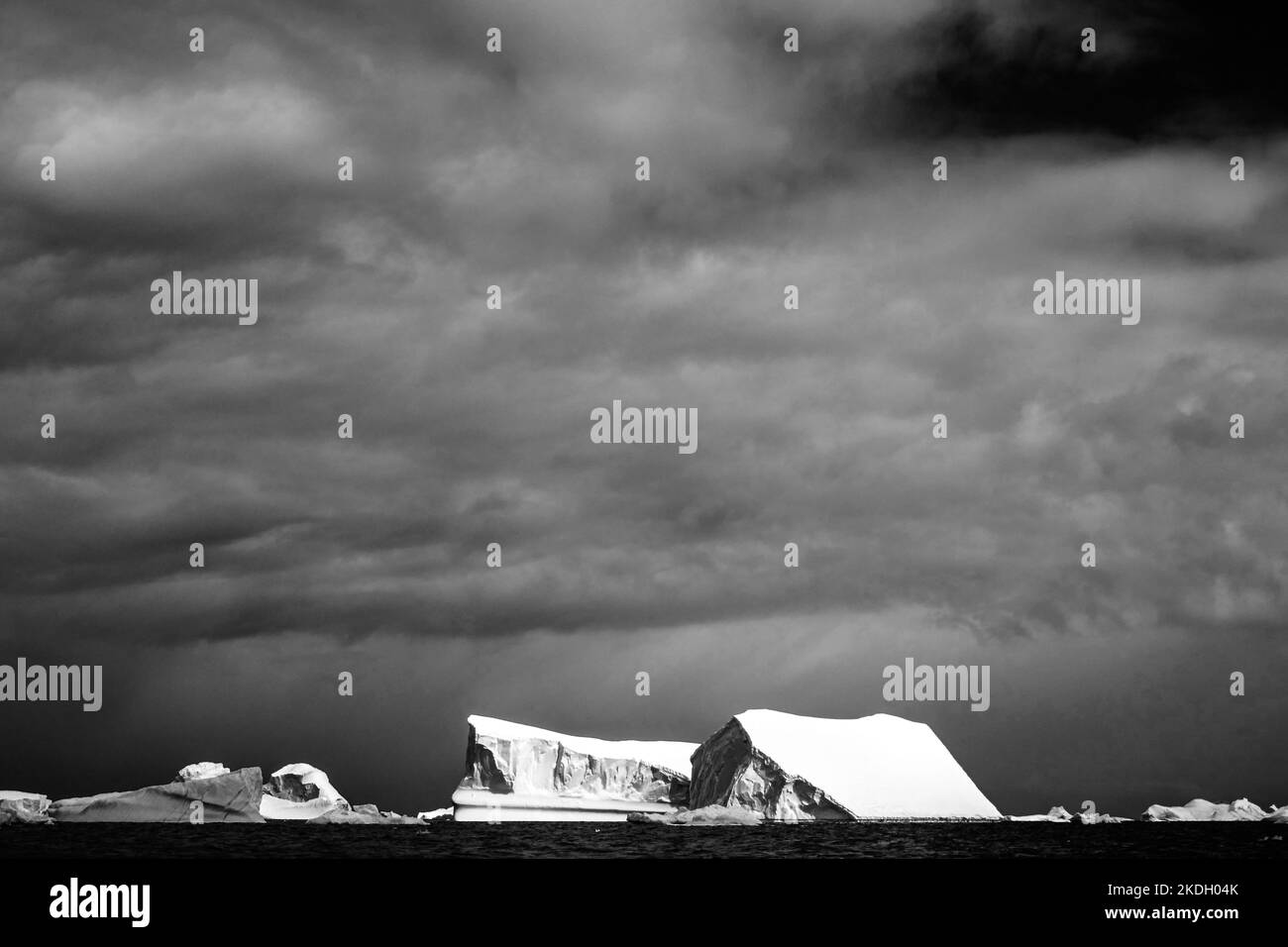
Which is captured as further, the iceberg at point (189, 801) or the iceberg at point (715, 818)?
the iceberg at point (715, 818)

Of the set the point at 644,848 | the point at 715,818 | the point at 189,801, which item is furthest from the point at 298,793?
the point at 644,848

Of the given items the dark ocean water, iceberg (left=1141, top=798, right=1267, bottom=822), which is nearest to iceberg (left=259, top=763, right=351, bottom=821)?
the dark ocean water

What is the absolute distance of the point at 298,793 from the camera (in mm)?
136625

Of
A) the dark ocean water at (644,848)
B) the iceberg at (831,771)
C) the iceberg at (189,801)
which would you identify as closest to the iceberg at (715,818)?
the iceberg at (831,771)

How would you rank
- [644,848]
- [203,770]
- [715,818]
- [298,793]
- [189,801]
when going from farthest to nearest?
[298,793] → [203,770] → [715,818] → [189,801] → [644,848]

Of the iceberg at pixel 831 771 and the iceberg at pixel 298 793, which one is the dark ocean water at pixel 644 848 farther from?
the iceberg at pixel 298 793

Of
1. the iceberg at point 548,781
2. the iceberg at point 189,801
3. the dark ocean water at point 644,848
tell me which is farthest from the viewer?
the iceberg at point 548,781

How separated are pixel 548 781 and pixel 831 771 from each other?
3030cm

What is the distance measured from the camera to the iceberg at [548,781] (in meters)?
120

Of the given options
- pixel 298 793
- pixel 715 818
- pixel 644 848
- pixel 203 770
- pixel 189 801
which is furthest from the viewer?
Result: pixel 298 793

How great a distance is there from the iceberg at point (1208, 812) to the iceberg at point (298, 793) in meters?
98.5

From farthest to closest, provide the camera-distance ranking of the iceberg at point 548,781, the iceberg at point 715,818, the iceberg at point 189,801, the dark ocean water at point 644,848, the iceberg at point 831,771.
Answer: the iceberg at point 548,781
the iceberg at point 831,771
the iceberg at point 715,818
the iceberg at point 189,801
the dark ocean water at point 644,848

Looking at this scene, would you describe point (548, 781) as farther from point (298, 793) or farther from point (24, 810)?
point (24, 810)
